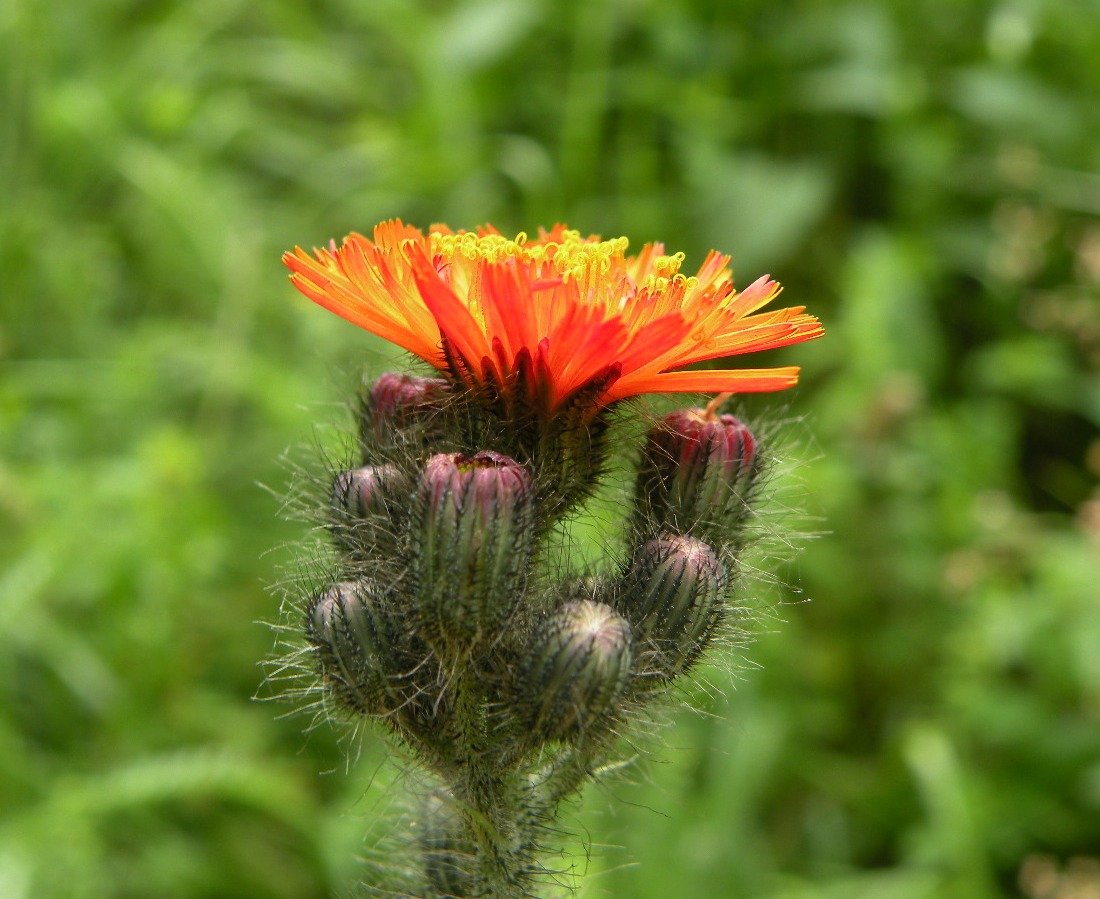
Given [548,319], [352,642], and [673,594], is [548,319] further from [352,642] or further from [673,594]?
[352,642]

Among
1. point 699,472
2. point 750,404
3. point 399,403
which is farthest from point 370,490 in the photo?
point 750,404

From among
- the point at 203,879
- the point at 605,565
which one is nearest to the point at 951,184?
the point at 605,565

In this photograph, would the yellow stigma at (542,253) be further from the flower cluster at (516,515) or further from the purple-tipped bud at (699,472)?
the purple-tipped bud at (699,472)

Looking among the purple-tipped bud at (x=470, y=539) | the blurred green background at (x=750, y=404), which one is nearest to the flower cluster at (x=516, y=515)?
the purple-tipped bud at (x=470, y=539)

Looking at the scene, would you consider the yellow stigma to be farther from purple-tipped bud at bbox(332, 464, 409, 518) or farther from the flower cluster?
purple-tipped bud at bbox(332, 464, 409, 518)

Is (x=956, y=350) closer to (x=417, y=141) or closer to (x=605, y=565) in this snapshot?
(x=417, y=141)

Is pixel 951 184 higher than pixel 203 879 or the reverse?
higher
